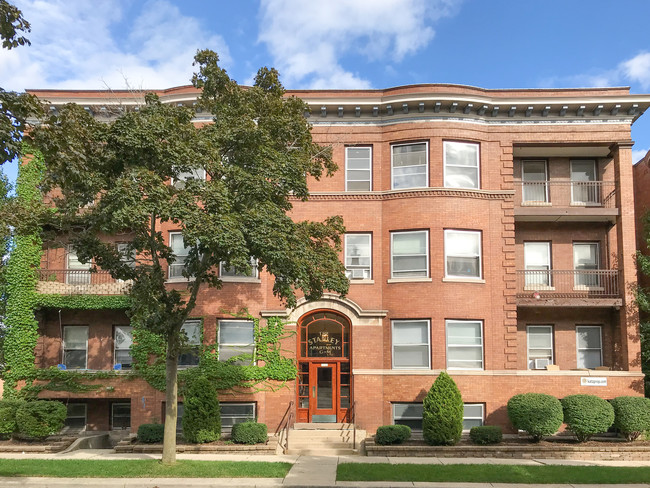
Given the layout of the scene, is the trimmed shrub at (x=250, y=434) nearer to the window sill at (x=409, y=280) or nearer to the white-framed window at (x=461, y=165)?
the window sill at (x=409, y=280)

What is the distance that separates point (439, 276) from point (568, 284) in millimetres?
5461

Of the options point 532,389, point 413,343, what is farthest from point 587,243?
point 413,343

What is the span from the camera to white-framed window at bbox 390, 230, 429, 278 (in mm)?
24016

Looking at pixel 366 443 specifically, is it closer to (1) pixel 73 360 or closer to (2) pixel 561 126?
(1) pixel 73 360

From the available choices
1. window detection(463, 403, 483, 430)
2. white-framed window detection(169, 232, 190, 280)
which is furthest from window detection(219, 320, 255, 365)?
window detection(463, 403, 483, 430)

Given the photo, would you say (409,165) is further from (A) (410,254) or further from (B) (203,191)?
Answer: (B) (203,191)

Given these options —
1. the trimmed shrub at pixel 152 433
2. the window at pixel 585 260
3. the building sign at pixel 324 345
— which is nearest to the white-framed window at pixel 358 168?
the building sign at pixel 324 345

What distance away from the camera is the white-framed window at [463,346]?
77.4ft

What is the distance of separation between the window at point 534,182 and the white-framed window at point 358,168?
5.83 m

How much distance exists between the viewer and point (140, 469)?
54.9 feet

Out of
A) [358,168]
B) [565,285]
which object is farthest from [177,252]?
[565,285]

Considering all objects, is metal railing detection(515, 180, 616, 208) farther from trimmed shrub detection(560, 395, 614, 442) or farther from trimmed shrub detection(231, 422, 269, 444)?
trimmed shrub detection(231, 422, 269, 444)

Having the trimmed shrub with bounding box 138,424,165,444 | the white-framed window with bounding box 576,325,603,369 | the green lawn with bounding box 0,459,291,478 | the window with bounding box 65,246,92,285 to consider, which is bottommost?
the green lawn with bounding box 0,459,291,478

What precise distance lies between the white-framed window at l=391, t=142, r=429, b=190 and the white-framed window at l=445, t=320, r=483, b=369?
5089 mm
